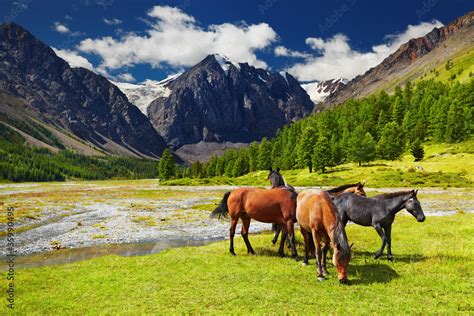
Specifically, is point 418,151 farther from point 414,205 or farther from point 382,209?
point 382,209

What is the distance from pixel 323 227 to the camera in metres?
13.9

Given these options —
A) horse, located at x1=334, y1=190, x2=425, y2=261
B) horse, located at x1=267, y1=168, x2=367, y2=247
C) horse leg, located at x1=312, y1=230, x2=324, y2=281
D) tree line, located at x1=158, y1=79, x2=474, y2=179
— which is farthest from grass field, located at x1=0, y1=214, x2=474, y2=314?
tree line, located at x1=158, y1=79, x2=474, y2=179

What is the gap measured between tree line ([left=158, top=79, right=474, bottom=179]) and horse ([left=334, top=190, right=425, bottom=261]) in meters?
87.6

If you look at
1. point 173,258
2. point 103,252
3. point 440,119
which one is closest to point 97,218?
point 103,252

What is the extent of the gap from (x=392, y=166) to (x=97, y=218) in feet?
255

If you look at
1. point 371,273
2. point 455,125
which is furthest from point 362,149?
point 371,273

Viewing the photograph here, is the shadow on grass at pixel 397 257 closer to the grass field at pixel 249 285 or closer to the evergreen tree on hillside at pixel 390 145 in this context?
the grass field at pixel 249 285

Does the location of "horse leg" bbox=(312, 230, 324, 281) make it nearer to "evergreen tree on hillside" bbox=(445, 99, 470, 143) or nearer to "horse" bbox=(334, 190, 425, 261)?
"horse" bbox=(334, 190, 425, 261)

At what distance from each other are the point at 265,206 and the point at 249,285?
5.20 metres

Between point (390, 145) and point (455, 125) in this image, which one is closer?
point (455, 125)

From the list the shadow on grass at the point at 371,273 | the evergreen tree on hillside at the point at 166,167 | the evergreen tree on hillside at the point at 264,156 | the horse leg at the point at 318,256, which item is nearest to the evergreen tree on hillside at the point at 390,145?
the evergreen tree on hillside at the point at 264,156

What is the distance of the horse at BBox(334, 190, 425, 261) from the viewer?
638 inches

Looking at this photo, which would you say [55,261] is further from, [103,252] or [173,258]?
[173,258]

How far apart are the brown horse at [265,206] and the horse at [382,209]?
2.61 m
